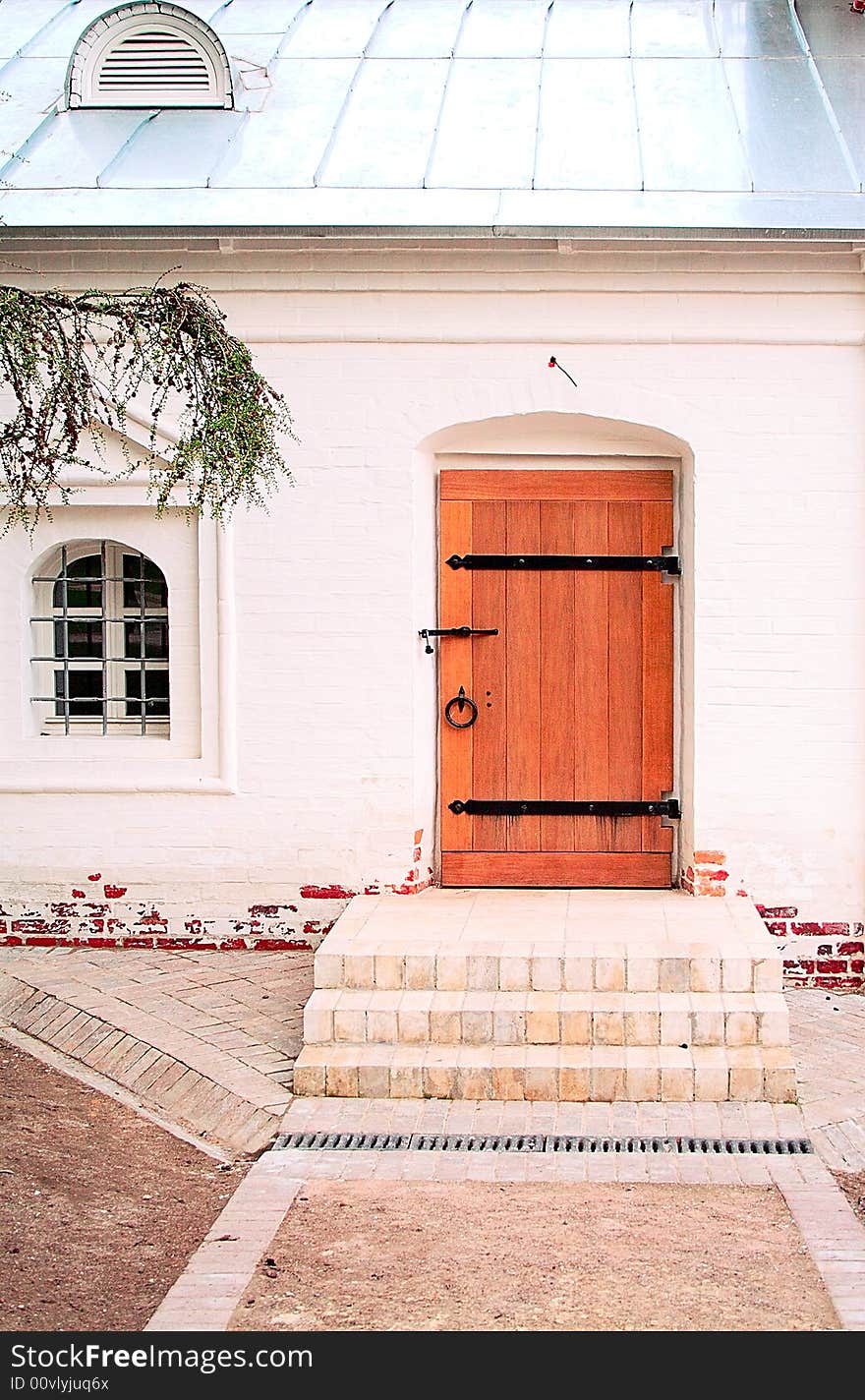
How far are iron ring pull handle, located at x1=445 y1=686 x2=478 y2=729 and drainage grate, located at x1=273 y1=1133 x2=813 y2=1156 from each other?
2.76 meters

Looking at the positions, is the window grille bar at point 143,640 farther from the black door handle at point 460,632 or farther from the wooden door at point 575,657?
the wooden door at point 575,657

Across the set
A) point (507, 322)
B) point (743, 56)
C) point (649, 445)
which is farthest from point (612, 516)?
point (743, 56)

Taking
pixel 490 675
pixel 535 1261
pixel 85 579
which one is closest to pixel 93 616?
pixel 85 579

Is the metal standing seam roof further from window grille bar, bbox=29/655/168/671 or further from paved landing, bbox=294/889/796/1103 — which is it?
paved landing, bbox=294/889/796/1103

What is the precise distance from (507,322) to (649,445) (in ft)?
3.25

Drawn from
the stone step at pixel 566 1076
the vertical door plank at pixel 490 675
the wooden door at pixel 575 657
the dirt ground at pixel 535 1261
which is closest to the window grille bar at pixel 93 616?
the wooden door at pixel 575 657

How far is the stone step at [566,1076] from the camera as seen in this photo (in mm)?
6086

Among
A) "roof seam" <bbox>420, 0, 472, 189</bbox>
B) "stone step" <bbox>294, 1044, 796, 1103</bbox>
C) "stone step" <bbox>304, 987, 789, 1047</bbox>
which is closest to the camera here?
"stone step" <bbox>294, 1044, 796, 1103</bbox>

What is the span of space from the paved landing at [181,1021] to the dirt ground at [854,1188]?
2125mm

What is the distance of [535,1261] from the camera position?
4711 millimetres

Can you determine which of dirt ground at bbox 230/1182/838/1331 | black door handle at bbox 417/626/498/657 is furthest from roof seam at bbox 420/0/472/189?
dirt ground at bbox 230/1182/838/1331

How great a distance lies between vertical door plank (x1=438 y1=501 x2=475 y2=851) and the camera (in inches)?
320

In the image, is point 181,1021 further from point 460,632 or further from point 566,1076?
point 460,632

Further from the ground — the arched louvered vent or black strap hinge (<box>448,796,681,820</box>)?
the arched louvered vent
